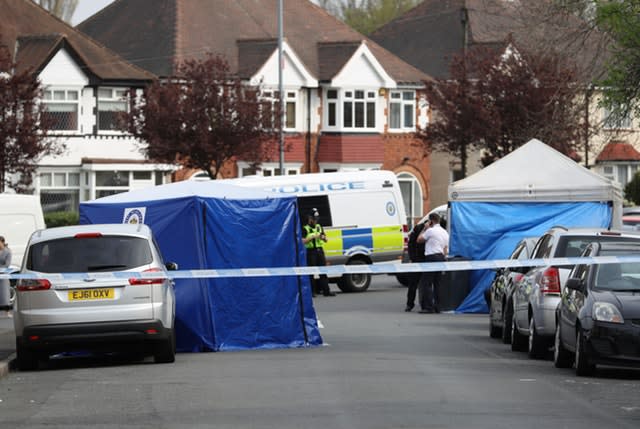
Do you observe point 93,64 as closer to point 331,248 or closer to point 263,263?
point 331,248

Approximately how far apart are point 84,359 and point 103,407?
5559mm

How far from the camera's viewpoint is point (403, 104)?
59.0m

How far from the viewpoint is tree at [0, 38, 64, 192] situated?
41031mm

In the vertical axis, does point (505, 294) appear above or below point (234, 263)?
below

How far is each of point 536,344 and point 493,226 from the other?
1024 cm

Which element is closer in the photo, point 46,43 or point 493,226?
point 493,226

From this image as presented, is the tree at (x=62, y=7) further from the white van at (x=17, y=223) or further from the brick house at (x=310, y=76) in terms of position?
the white van at (x=17, y=223)

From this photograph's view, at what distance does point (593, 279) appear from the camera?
49.1 feet

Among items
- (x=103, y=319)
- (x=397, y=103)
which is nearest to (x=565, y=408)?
(x=103, y=319)

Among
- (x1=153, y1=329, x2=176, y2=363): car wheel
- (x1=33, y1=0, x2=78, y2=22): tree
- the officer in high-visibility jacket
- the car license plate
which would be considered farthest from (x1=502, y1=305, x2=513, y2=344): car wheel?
(x1=33, y1=0, x2=78, y2=22): tree

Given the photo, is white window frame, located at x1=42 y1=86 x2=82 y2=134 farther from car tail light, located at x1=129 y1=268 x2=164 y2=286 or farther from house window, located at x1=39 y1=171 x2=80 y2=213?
car tail light, located at x1=129 y1=268 x2=164 y2=286

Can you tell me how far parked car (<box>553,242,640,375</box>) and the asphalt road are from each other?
0.27 m

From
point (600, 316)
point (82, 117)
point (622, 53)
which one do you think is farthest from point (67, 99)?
point (600, 316)

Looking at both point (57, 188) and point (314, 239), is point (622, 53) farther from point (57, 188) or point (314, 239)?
point (57, 188)
